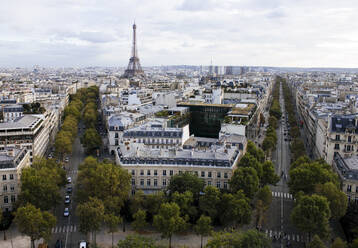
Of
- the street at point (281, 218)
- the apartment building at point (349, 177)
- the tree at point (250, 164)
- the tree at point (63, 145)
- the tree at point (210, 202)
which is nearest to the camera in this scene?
the street at point (281, 218)

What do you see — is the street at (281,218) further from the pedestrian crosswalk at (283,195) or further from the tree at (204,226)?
the tree at (204,226)

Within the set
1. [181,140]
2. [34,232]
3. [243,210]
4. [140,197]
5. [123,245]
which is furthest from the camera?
[181,140]

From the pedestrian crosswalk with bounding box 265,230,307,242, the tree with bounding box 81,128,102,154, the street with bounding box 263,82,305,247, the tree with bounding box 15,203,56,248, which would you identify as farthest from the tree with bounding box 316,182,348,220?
the tree with bounding box 81,128,102,154

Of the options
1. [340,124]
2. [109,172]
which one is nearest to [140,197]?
[109,172]

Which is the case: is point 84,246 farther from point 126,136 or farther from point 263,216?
point 126,136

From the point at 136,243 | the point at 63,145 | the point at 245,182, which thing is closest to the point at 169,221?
the point at 136,243

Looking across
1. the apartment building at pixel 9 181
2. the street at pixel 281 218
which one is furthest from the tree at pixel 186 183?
the apartment building at pixel 9 181
